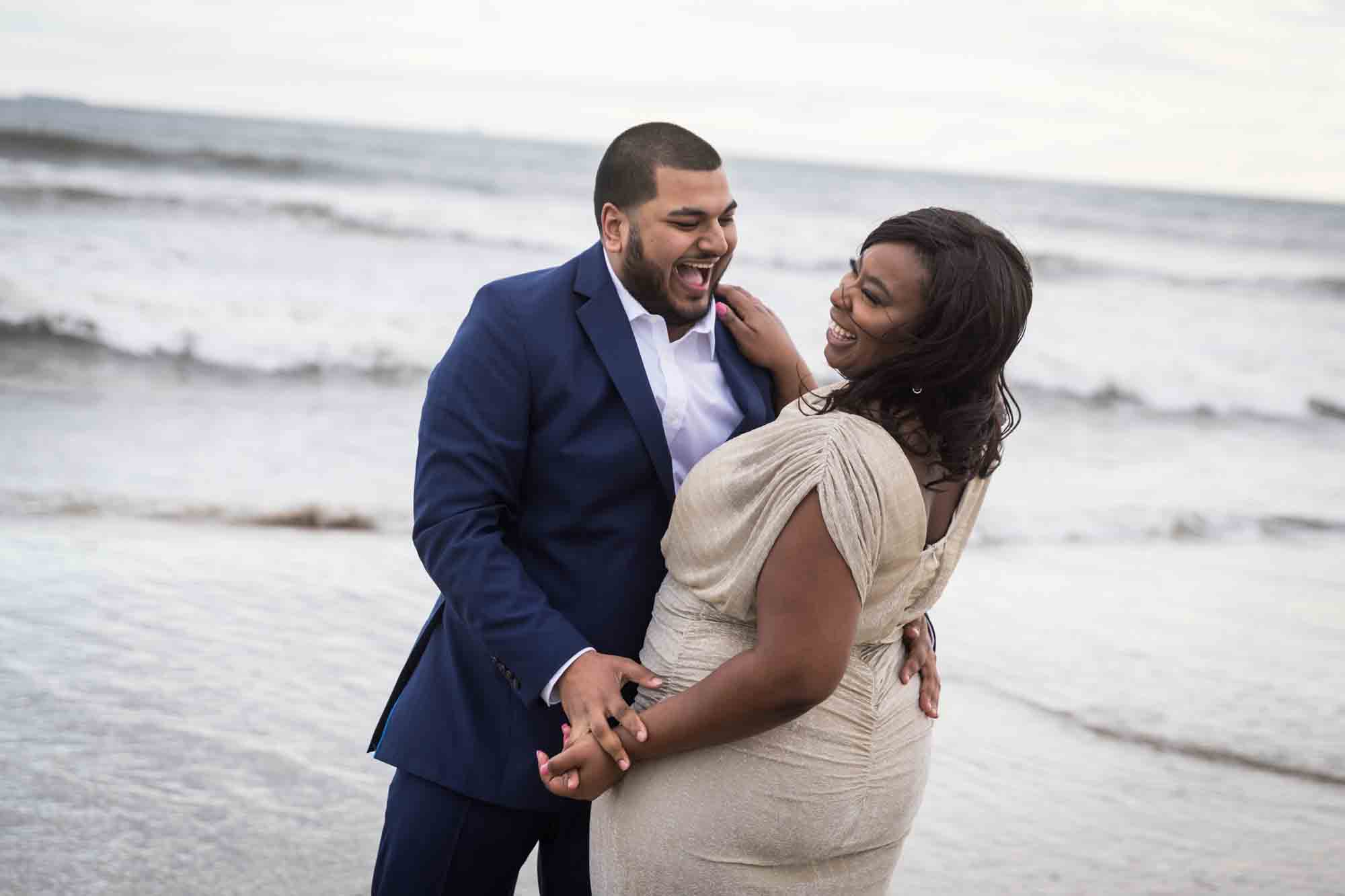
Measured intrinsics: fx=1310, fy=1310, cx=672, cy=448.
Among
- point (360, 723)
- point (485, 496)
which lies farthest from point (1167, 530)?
point (485, 496)

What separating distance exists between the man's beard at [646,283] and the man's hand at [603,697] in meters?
0.62

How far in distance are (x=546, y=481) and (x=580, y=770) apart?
19.8 inches

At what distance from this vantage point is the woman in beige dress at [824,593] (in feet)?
5.99

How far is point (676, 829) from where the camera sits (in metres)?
1.98

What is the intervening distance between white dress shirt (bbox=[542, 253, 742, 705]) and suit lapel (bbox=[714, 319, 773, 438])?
0.01 metres

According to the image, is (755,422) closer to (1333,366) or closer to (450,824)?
(450,824)

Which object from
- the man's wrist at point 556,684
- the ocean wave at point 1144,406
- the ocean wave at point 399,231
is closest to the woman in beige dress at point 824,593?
the man's wrist at point 556,684

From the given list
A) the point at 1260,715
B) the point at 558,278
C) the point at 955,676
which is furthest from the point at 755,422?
the point at 1260,715

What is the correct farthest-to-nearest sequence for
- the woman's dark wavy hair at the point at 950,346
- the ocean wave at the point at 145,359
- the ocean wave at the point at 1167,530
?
1. the ocean wave at the point at 145,359
2. the ocean wave at the point at 1167,530
3. the woman's dark wavy hair at the point at 950,346

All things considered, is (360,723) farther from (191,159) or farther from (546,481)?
(191,159)

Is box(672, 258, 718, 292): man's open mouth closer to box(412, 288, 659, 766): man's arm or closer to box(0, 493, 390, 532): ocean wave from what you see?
box(412, 288, 659, 766): man's arm

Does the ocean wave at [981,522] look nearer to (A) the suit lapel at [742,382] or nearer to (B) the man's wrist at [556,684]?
(A) the suit lapel at [742,382]

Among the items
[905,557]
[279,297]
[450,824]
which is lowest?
[279,297]

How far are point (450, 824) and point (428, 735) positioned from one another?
165mm
